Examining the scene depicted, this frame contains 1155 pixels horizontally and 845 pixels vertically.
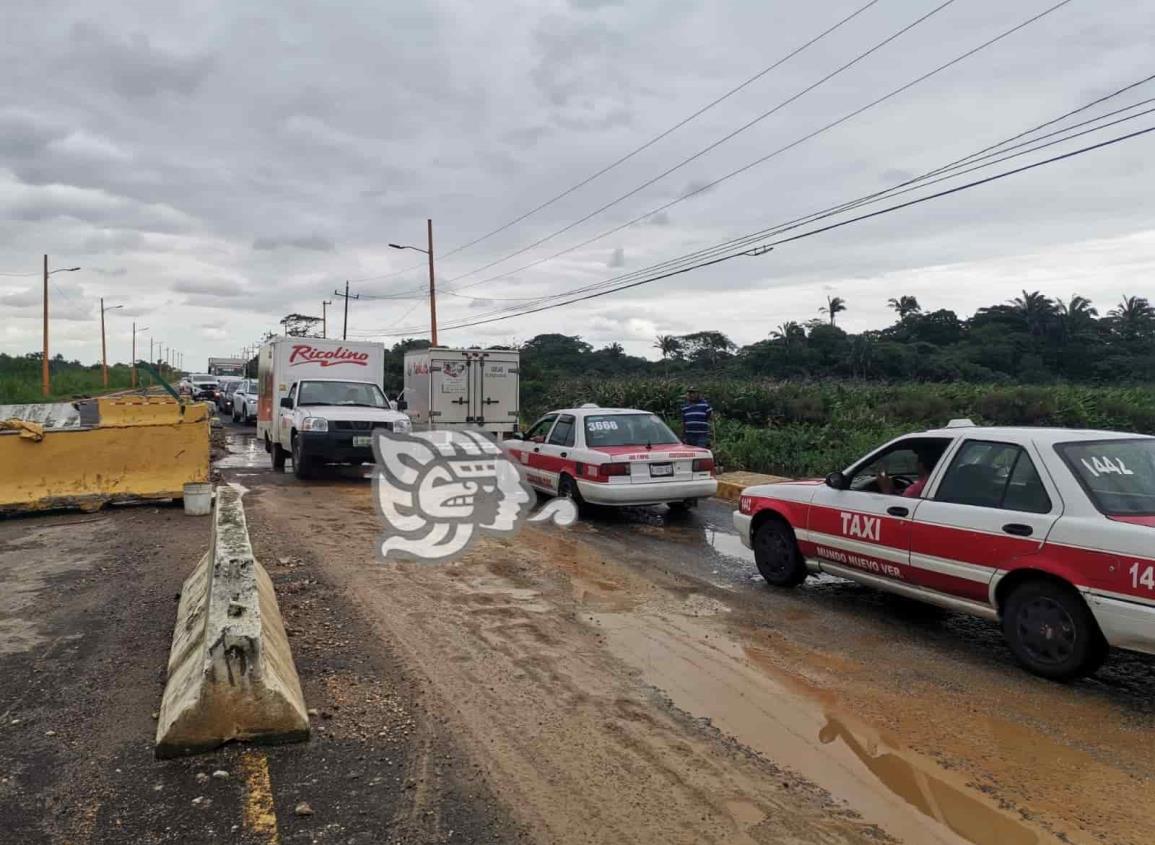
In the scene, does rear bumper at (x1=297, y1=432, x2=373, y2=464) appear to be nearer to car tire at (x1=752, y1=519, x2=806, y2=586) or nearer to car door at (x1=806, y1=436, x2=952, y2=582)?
car tire at (x1=752, y1=519, x2=806, y2=586)

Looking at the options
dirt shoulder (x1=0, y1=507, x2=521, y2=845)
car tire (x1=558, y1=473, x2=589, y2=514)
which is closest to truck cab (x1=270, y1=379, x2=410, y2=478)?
car tire (x1=558, y1=473, x2=589, y2=514)

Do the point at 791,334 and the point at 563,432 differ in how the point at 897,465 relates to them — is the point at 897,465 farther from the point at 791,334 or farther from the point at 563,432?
the point at 791,334

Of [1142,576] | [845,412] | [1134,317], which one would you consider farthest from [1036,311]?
[1142,576]

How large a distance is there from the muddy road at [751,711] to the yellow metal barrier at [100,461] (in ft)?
15.0

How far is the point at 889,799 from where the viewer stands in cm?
349

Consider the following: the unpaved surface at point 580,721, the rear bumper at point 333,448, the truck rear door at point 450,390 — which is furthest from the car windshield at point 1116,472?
the truck rear door at point 450,390

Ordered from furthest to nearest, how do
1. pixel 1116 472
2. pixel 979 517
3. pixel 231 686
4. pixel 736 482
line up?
pixel 736 482, pixel 979 517, pixel 1116 472, pixel 231 686

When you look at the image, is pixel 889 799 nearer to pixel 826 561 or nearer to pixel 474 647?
pixel 474 647

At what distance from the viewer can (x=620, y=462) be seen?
33.3 feet

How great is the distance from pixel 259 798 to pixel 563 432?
813cm

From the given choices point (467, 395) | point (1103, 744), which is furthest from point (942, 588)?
point (467, 395)

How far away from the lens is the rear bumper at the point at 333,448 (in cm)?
1367

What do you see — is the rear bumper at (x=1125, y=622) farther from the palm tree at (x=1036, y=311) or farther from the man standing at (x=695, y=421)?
the palm tree at (x=1036, y=311)

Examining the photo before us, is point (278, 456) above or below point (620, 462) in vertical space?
below
